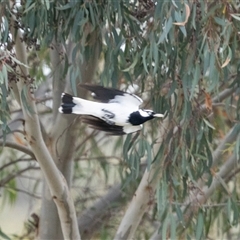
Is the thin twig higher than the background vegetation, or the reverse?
the background vegetation

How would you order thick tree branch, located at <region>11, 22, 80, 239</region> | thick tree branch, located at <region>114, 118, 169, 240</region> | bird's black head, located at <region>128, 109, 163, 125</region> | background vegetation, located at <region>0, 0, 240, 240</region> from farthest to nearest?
thick tree branch, located at <region>114, 118, 169, 240</region> < thick tree branch, located at <region>11, 22, 80, 239</region> < background vegetation, located at <region>0, 0, 240, 240</region> < bird's black head, located at <region>128, 109, 163, 125</region>

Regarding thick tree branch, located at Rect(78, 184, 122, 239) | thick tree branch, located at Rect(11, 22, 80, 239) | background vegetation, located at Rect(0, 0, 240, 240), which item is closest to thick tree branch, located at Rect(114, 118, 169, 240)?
background vegetation, located at Rect(0, 0, 240, 240)

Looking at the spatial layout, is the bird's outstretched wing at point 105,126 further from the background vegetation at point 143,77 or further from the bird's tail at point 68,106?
the background vegetation at point 143,77

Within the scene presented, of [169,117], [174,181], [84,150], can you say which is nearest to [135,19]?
[169,117]

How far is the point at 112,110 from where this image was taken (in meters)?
1.97

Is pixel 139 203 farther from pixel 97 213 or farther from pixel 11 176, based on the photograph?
pixel 11 176

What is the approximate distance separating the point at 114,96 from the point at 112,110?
68mm

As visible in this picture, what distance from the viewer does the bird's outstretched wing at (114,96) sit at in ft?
6.55

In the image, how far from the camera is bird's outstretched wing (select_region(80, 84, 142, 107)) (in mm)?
1995

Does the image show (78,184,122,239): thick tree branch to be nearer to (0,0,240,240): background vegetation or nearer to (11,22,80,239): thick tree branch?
(0,0,240,240): background vegetation

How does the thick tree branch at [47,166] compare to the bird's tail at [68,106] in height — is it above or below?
below

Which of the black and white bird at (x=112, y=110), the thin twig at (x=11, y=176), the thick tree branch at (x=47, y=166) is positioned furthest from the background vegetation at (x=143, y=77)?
the thin twig at (x=11, y=176)

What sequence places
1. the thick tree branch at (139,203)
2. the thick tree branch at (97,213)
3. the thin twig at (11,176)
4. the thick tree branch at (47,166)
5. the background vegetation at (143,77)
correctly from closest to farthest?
the background vegetation at (143,77), the thick tree branch at (47,166), the thick tree branch at (139,203), the thick tree branch at (97,213), the thin twig at (11,176)

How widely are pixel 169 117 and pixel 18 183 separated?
1.85 m
